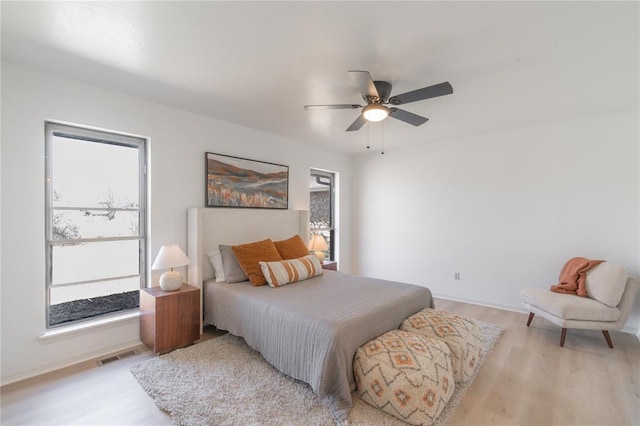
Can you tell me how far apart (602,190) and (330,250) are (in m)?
3.95

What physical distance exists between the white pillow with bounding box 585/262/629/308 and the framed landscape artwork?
150 inches

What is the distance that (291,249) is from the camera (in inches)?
148

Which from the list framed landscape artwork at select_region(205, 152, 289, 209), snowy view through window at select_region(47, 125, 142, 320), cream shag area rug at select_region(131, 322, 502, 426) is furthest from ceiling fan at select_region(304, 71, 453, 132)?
cream shag area rug at select_region(131, 322, 502, 426)

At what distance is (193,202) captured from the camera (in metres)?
3.40

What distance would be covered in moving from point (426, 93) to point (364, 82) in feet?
1.79

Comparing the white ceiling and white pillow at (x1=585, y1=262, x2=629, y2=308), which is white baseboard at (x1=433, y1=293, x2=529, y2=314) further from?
the white ceiling

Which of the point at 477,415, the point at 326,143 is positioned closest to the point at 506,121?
the point at 326,143

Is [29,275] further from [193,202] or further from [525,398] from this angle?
[525,398]

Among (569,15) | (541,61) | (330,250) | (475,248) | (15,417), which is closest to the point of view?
(569,15)

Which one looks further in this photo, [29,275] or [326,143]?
[326,143]

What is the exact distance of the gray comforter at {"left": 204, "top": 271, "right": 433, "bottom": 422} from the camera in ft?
6.38

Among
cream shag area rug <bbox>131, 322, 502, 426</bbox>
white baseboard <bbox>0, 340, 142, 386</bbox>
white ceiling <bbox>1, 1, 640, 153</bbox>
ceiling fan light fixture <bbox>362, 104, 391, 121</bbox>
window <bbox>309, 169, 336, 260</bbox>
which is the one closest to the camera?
white ceiling <bbox>1, 1, 640, 153</bbox>

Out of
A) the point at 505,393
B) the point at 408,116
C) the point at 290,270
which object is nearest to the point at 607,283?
the point at 505,393

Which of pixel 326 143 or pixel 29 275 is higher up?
pixel 326 143
